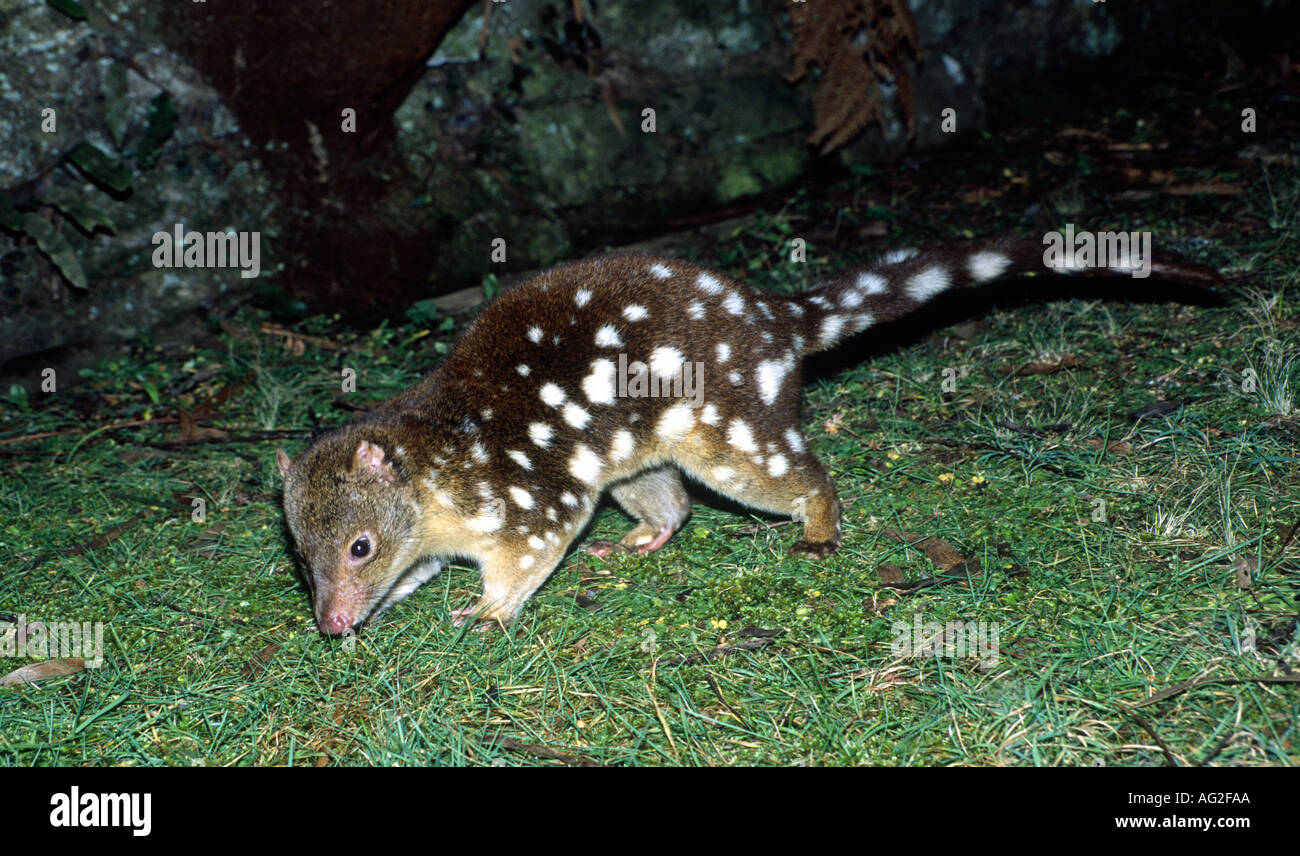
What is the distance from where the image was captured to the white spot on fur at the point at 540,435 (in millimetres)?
3547

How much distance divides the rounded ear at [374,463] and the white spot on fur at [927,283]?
82.7 inches

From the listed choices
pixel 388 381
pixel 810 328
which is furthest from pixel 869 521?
pixel 388 381

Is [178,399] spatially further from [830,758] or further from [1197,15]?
[1197,15]

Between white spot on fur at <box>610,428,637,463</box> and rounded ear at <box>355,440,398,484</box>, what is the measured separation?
30.7 inches

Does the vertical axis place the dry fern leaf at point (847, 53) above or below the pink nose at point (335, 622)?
above

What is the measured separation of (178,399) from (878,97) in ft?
15.3

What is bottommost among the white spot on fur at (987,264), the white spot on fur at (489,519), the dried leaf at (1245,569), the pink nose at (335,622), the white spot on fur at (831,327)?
the pink nose at (335,622)

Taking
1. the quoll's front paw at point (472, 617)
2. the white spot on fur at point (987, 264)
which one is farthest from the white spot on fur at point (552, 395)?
the white spot on fur at point (987, 264)

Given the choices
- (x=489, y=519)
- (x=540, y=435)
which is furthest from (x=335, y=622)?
(x=540, y=435)

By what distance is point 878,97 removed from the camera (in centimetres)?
643

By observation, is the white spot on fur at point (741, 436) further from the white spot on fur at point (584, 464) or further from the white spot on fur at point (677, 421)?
the white spot on fur at point (584, 464)

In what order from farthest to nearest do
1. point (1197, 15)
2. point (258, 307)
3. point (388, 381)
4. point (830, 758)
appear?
point (1197, 15)
point (258, 307)
point (388, 381)
point (830, 758)

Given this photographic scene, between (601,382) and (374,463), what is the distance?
845 mm

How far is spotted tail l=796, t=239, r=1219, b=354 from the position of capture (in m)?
3.83
